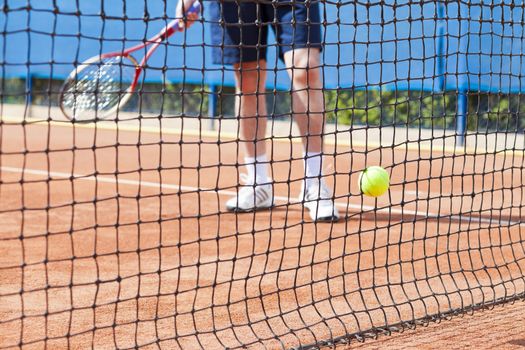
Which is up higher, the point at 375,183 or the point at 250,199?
the point at 375,183

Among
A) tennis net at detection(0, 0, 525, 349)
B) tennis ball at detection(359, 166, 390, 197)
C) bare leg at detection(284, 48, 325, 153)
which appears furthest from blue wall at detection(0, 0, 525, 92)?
tennis ball at detection(359, 166, 390, 197)

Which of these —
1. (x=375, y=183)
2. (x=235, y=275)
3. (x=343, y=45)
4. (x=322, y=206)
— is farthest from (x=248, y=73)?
(x=343, y=45)

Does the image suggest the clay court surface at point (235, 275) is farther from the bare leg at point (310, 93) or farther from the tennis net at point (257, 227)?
the bare leg at point (310, 93)

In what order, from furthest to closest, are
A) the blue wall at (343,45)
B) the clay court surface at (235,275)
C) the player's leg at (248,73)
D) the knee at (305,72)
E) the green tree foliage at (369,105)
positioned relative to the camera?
the green tree foliage at (369,105), the blue wall at (343,45), the player's leg at (248,73), the knee at (305,72), the clay court surface at (235,275)

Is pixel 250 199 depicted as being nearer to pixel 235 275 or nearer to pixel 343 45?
pixel 235 275

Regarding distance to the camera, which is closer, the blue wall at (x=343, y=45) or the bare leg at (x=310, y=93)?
the bare leg at (x=310, y=93)

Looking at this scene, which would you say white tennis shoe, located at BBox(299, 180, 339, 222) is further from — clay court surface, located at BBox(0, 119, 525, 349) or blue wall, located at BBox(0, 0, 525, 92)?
blue wall, located at BBox(0, 0, 525, 92)

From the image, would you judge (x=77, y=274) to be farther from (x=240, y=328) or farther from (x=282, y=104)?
(x=282, y=104)

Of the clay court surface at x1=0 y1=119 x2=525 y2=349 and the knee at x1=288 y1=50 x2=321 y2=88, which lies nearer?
the clay court surface at x1=0 y1=119 x2=525 y2=349

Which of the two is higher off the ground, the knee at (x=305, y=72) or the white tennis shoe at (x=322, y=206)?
the knee at (x=305, y=72)

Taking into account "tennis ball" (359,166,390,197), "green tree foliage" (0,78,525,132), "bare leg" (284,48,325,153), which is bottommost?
"green tree foliage" (0,78,525,132)

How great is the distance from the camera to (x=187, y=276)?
8.73ft

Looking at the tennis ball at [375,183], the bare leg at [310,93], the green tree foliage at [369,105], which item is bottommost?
the green tree foliage at [369,105]

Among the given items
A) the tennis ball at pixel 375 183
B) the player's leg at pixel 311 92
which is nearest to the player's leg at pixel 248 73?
the player's leg at pixel 311 92
